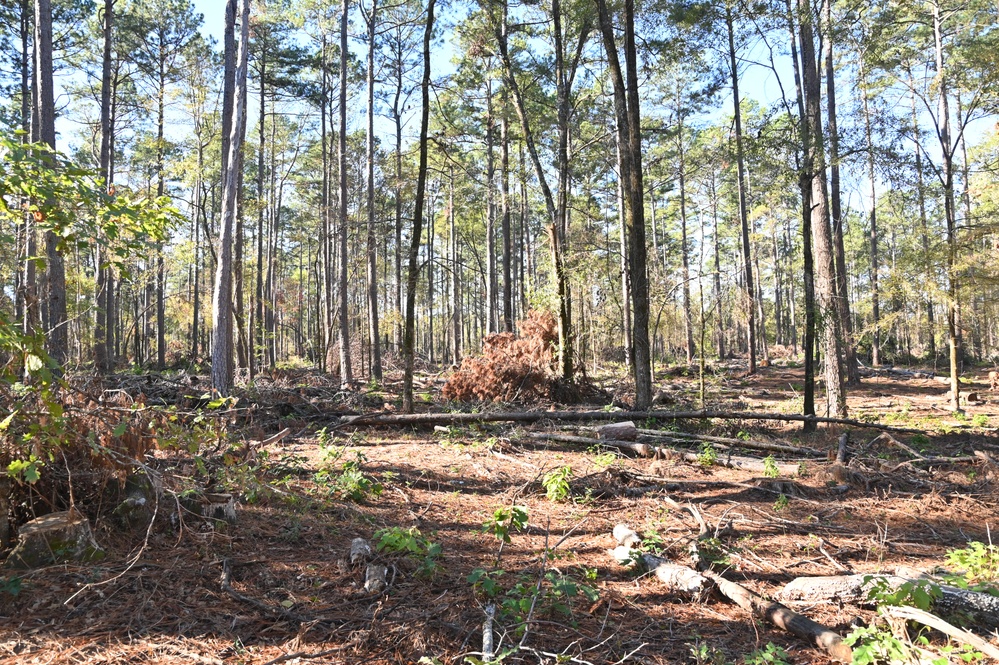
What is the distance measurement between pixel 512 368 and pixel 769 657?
31.1 ft

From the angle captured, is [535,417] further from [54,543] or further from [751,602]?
[54,543]

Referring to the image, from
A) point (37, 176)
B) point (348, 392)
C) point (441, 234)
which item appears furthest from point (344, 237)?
point (441, 234)

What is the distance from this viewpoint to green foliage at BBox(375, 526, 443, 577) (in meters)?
3.61

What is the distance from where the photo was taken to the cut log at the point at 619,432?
8203 millimetres

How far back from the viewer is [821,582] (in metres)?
3.55

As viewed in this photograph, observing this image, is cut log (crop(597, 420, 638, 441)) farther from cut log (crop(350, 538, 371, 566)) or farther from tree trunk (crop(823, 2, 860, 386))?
tree trunk (crop(823, 2, 860, 386))

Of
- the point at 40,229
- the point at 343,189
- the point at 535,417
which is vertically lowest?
the point at 535,417

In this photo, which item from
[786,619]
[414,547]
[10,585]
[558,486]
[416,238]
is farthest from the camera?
[416,238]

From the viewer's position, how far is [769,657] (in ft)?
8.55

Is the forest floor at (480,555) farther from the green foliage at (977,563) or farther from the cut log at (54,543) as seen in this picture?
the green foliage at (977,563)

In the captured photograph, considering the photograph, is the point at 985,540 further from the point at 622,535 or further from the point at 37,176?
the point at 37,176

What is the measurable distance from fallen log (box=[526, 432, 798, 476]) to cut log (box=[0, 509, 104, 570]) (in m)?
5.81

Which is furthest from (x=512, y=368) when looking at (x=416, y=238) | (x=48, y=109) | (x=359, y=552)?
(x=48, y=109)

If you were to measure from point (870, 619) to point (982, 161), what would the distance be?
28.4 meters
